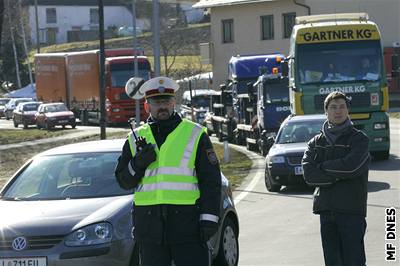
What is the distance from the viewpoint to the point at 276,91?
2734cm

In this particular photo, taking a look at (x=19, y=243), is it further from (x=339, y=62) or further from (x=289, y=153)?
(x=339, y=62)

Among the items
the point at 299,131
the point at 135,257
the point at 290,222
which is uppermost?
the point at 299,131

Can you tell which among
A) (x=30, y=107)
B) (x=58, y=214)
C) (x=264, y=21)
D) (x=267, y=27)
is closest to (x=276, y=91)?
(x=58, y=214)

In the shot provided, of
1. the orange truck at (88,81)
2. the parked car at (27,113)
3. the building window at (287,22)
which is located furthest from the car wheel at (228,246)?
the parked car at (27,113)

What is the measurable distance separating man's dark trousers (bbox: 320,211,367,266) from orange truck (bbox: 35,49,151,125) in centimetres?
3796

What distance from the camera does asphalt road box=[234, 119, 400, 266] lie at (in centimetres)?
1021

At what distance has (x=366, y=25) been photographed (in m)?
22.7

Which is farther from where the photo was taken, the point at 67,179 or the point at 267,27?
the point at 267,27

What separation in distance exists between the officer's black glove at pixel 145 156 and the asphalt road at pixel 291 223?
3.89m

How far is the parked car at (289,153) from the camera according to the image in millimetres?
17266

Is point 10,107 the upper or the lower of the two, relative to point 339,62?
lower

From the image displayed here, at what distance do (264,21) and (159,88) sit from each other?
52561 millimetres

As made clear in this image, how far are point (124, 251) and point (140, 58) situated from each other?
39619mm

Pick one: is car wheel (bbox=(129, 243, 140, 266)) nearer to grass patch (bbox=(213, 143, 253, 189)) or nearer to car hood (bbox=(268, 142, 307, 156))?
car hood (bbox=(268, 142, 307, 156))
